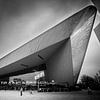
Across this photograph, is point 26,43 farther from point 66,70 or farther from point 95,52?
point 95,52

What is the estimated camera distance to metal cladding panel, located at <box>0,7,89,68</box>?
17578mm

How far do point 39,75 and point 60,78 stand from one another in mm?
10390

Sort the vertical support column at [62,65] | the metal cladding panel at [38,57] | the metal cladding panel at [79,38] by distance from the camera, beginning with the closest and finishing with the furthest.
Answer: the metal cladding panel at [79,38], the vertical support column at [62,65], the metal cladding panel at [38,57]

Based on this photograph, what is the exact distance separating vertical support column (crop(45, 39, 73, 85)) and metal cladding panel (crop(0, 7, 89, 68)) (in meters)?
1.62

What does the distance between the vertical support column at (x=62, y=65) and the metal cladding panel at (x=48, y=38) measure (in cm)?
162

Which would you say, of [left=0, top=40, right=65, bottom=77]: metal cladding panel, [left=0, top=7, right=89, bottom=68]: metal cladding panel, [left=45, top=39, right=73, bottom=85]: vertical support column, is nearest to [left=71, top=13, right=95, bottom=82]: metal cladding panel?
[left=45, top=39, right=73, bottom=85]: vertical support column

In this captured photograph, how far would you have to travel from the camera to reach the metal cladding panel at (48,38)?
17578mm

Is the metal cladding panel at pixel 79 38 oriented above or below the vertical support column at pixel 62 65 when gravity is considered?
above

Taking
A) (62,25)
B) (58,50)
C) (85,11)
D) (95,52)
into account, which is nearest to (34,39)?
(58,50)

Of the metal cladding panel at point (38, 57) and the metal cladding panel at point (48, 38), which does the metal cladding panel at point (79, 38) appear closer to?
the metal cladding panel at point (48, 38)

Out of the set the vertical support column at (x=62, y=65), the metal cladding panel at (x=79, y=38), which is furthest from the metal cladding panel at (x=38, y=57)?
the metal cladding panel at (x=79, y=38)

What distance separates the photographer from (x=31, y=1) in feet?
20.6

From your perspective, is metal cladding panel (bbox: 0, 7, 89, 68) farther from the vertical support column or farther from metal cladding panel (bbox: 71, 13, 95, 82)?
the vertical support column

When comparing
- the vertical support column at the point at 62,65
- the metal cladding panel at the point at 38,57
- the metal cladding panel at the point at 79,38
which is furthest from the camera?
the metal cladding panel at the point at 38,57
